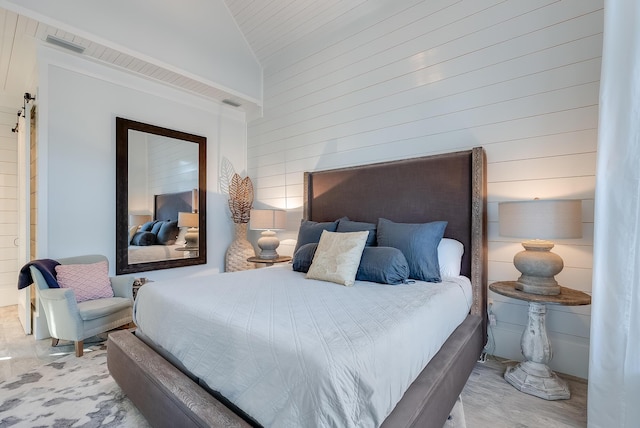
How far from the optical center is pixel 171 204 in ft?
12.4

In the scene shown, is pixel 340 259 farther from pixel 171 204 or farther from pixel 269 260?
pixel 171 204

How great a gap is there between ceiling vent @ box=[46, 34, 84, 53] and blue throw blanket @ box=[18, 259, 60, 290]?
2.03 metres

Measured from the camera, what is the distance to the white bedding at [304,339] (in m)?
0.99

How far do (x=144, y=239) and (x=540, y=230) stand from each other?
12.5ft

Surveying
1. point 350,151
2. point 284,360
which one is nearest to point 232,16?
point 350,151

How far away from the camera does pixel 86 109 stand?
3.15m

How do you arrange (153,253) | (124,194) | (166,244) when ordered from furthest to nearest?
(166,244) → (153,253) → (124,194)

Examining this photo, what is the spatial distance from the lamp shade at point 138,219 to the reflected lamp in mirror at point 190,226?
40 centimetres

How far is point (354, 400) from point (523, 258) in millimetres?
1705

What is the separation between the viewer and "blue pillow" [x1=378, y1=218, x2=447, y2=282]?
2.29 meters

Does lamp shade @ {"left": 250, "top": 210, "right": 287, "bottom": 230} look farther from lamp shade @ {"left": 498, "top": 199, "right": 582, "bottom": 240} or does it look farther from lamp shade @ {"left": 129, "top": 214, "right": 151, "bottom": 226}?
lamp shade @ {"left": 498, "top": 199, "right": 582, "bottom": 240}

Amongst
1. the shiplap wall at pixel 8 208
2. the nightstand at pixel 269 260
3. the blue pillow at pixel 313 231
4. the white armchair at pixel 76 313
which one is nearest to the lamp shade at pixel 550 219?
the blue pillow at pixel 313 231

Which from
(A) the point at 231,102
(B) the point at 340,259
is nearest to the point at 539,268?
(B) the point at 340,259

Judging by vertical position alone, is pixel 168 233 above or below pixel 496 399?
above
